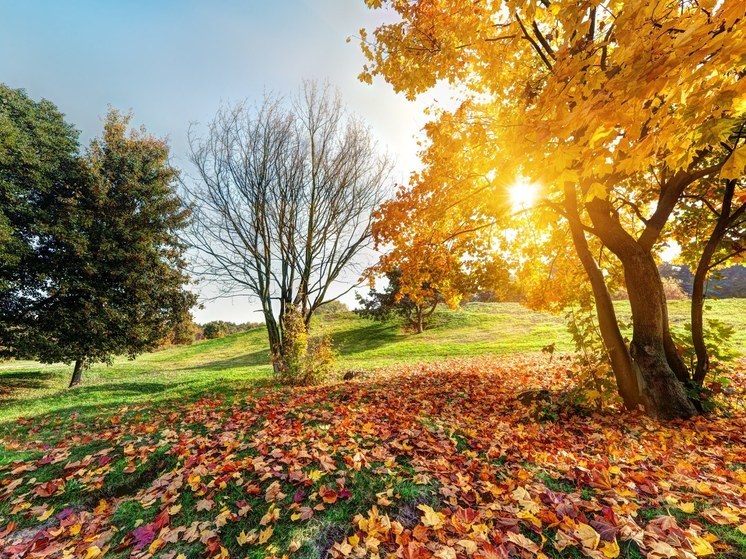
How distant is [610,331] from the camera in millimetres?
6012

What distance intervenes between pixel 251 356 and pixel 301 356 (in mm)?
18866

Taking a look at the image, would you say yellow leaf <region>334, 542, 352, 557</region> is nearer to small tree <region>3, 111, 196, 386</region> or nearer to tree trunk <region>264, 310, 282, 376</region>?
tree trunk <region>264, 310, 282, 376</region>

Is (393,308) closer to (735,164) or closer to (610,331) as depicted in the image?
(610,331)

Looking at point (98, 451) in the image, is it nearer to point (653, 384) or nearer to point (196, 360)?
point (653, 384)

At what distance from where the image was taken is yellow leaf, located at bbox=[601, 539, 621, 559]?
233 cm

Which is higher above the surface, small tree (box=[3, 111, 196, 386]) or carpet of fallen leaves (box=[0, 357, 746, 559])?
small tree (box=[3, 111, 196, 386])

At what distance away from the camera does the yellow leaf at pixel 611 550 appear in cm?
233

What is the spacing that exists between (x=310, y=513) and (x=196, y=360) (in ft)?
91.5

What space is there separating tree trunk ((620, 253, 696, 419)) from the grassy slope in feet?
22.3

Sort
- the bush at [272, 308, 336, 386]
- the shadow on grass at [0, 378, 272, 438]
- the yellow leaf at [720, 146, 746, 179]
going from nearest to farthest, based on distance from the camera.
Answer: the yellow leaf at [720, 146, 746, 179]
the shadow on grass at [0, 378, 272, 438]
the bush at [272, 308, 336, 386]

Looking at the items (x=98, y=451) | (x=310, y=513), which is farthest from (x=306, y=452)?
(x=98, y=451)

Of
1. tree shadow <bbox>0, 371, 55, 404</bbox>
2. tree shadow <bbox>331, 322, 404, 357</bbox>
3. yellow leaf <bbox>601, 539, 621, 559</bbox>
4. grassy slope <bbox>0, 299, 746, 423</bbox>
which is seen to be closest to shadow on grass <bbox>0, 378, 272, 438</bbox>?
grassy slope <bbox>0, 299, 746, 423</bbox>

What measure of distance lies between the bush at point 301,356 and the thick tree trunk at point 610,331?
7037mm

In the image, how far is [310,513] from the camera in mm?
3025
